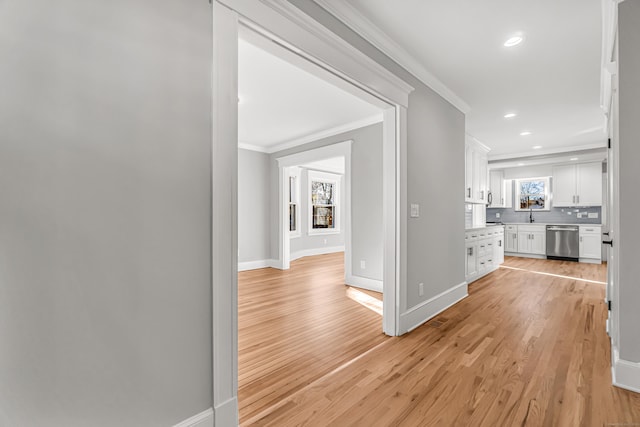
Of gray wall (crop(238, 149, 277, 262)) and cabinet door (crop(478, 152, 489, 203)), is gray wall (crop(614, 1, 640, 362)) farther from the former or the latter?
gray wall (crop(238, 149, 277, 262))

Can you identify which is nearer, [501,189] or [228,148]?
[228,148]

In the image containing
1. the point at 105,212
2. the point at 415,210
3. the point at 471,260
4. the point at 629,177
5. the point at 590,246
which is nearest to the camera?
the point at 105,212

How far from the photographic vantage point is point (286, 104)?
3.99 m

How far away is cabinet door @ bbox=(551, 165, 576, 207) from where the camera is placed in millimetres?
7311

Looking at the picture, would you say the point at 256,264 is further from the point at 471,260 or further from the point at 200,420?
the point at 200,420

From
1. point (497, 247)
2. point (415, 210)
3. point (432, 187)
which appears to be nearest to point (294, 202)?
point (497, 247)

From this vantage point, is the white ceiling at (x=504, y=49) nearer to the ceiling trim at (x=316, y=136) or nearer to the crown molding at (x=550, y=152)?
the ceiling trim at (x=316, y=136)

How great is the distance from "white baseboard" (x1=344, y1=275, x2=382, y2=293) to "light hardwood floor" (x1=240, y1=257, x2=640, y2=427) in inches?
48.5

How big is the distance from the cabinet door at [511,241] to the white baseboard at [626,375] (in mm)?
6529

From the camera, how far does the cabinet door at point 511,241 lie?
7.78 metres

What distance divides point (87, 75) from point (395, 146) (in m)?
2.31

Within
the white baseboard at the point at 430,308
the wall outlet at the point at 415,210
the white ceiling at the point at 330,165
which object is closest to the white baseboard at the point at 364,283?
the white baseboard at the point at 430,308

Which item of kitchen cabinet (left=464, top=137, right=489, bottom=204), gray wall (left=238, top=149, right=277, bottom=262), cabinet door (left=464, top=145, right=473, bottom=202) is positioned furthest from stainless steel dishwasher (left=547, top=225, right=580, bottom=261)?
gray wall (left=238, top=149, right=277, bottom=262)

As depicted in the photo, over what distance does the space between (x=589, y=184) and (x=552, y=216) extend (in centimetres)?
111
